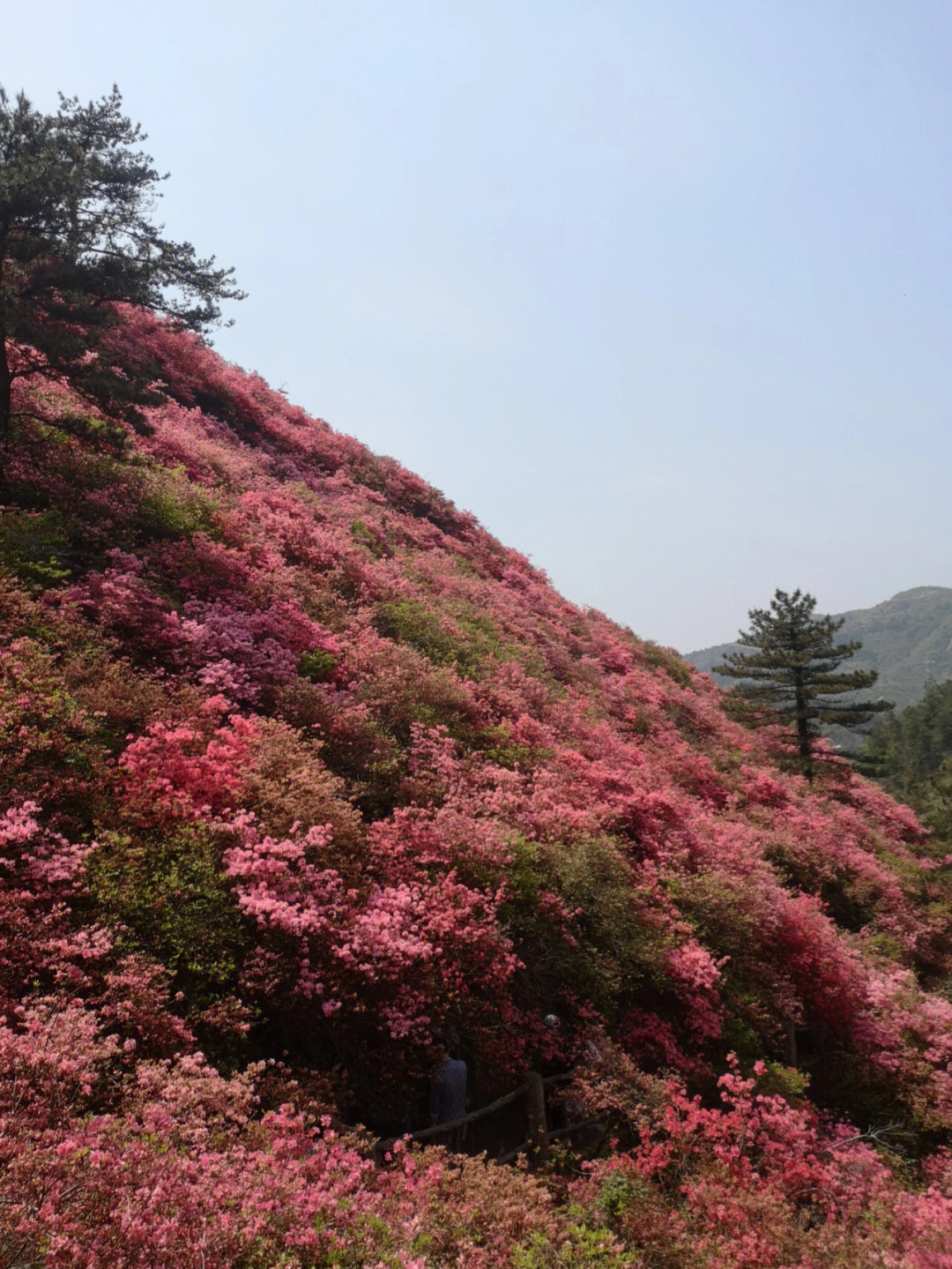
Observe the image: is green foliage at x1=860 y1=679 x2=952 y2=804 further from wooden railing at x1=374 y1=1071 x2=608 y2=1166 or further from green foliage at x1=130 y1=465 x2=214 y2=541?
green foliage at x1=130 y1=465 x2=214 y2=541

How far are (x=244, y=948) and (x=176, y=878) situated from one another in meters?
0.93

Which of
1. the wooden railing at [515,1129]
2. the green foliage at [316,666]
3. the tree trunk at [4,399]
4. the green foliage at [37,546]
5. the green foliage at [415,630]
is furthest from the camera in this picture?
the green foliage at [415,630]

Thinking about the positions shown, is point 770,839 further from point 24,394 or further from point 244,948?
point 24,394

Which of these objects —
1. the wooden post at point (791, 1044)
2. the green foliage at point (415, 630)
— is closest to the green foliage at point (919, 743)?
the green foliage at point (415, 630)

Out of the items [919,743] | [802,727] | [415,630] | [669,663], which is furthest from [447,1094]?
[919,743]

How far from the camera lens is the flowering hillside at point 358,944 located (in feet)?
15.3

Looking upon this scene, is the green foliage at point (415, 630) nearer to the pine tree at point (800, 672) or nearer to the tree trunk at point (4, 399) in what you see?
the tree trunk at point (4, 399)

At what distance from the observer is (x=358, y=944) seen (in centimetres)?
664

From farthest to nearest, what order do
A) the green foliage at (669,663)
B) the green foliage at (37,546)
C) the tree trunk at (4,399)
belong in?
1. the green foliage at (669,663)
2. the tree trunk at (4,399)
3. the green foliage at (37,546)

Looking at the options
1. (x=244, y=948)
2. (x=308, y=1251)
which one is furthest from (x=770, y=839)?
(x=308, y=1251)

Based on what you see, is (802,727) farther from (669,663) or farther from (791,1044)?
(791,1044)

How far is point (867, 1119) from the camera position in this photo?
1026 centimetres

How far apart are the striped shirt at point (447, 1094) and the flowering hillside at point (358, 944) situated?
25cm

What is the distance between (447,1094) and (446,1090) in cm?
4
